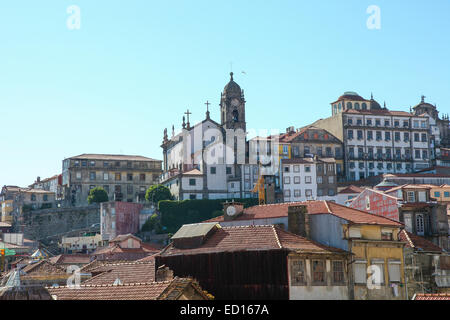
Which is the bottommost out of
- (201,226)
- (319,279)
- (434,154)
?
(319,279)

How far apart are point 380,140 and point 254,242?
3534 inches

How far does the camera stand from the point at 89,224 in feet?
412

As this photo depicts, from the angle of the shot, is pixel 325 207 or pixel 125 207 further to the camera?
pixel 125 207

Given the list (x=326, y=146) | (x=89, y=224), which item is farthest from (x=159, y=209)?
(x=326, y=146)

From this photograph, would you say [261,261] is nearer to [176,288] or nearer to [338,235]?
[338,235]

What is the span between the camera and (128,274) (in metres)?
49.0

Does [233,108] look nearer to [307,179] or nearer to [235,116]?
[235,116]

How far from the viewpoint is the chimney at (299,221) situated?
48.7 meters

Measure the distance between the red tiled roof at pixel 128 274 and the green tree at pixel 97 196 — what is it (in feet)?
257

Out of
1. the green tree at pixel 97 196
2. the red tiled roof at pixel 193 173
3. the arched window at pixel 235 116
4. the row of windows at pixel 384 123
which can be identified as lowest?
the green tree at pixel 97 196

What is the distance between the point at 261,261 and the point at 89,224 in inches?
3426

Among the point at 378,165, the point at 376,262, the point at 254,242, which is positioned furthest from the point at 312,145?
the point at 254,242

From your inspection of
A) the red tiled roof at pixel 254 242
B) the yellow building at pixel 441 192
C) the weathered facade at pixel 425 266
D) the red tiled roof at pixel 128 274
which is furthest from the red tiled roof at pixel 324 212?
the yellow building at pixel 441 192

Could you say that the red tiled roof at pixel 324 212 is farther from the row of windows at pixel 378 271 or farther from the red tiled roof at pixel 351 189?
the red tiled roof at pixel 351 189
